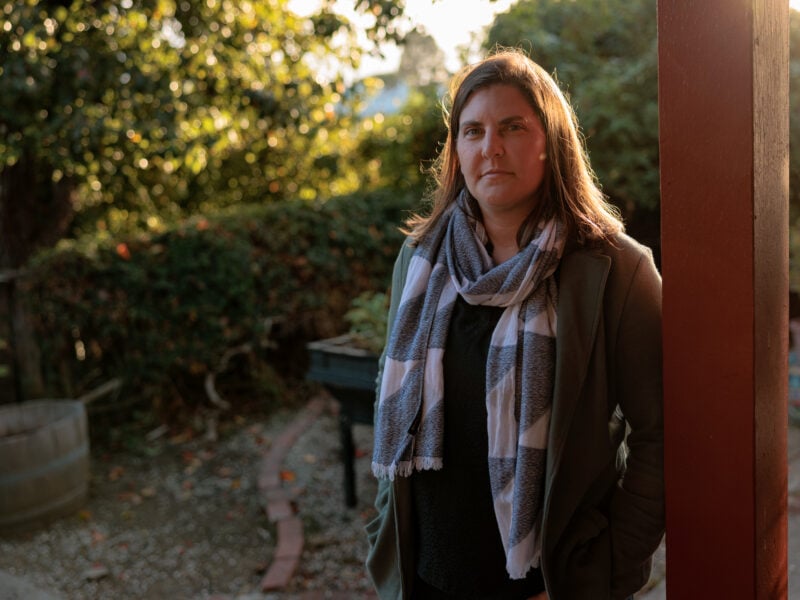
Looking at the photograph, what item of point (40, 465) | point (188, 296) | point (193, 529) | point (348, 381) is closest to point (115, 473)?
point (40, 465)

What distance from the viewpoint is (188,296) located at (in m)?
5.99

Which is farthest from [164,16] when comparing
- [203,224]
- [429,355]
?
[429,355]

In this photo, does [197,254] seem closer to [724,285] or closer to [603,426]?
[603,426]

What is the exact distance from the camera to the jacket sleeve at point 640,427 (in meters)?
1.62

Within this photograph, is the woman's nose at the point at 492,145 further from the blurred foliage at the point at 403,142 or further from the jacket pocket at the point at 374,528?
the blurred foliage at the point at 403,142

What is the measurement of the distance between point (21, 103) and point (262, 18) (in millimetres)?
2101

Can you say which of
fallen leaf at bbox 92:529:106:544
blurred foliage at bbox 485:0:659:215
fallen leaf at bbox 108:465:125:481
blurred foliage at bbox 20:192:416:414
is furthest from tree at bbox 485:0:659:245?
fallen leaf at bbox 108:465:125:481

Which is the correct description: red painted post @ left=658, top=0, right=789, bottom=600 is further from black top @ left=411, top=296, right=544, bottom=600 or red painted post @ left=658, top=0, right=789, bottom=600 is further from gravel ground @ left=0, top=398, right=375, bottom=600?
gravel ground @ left=0, top=398, right=375, bottom=600

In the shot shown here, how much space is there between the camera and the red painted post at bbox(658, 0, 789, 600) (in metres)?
1.44

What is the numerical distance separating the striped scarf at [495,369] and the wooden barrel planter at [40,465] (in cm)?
335

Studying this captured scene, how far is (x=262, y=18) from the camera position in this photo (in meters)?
6.49

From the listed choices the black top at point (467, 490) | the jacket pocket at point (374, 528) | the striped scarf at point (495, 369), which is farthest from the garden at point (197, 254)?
the striped scarf at point (495, 369)

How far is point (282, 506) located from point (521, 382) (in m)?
3.29

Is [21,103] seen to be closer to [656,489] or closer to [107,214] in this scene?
[107,214]
